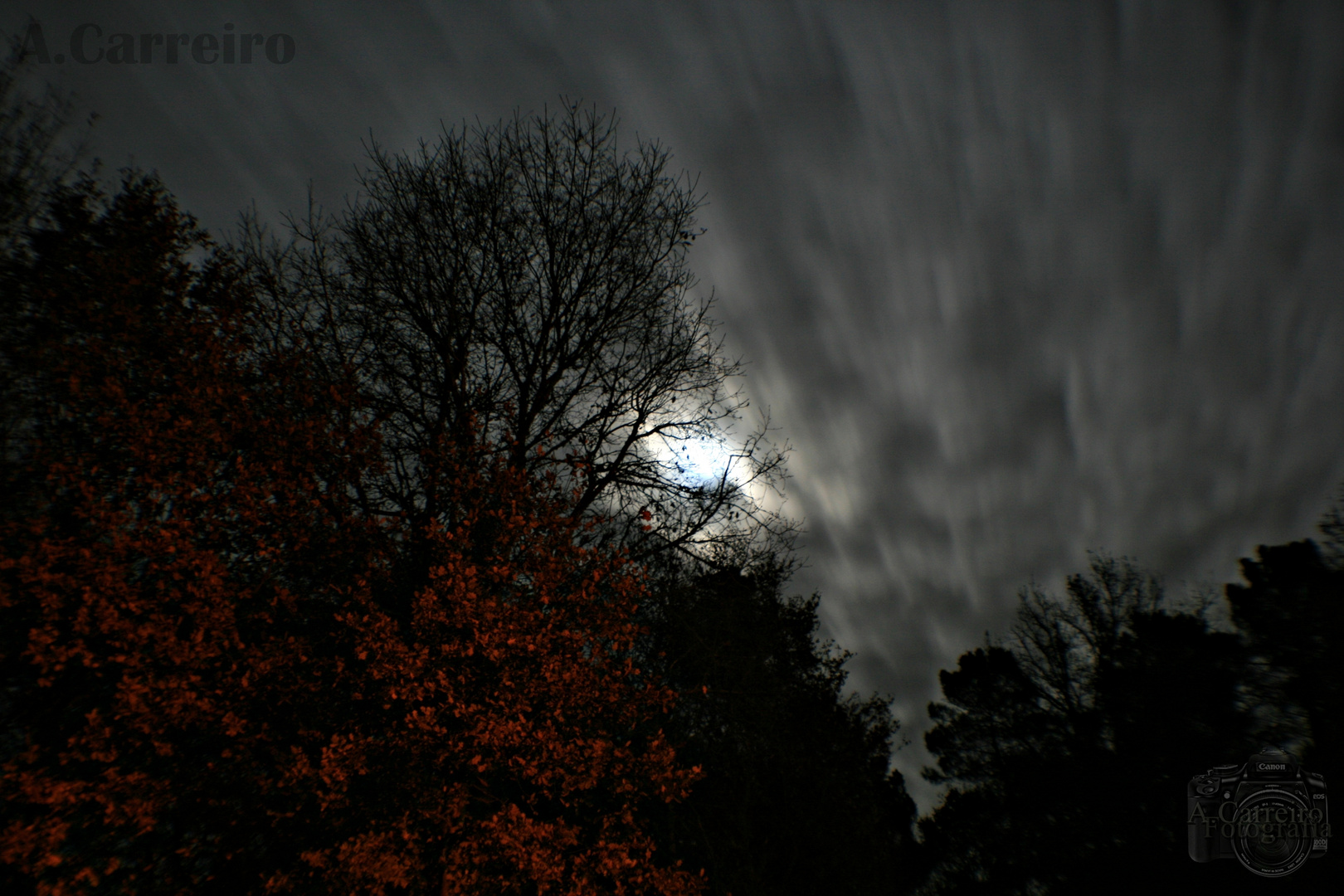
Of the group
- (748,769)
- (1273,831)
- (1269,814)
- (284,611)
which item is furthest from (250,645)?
(1273,831)

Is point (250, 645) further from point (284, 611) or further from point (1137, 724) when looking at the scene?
point (1137, 724)

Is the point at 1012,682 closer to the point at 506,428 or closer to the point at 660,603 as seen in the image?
the point at 660,603

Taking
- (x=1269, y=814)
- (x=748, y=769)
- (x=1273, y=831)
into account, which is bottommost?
(x=748, y=769)

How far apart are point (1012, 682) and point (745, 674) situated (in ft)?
93.5

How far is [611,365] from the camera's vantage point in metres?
16.4

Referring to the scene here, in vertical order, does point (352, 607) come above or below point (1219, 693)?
below

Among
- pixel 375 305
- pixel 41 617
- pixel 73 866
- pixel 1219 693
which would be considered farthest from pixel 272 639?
pixel 1219 693

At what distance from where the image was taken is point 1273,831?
14.5m

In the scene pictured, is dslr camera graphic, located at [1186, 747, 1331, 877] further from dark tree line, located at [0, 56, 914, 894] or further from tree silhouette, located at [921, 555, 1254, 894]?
dark tree line, located at [0, 56, 914, 894]

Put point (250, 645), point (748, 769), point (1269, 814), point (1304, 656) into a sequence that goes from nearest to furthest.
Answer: point (250, 645)
point (1269, 814)
point (748, 769)
point (1304, 656)

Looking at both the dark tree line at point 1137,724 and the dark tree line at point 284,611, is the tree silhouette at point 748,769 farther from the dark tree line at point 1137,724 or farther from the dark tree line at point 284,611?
the dark tree line at point 1137,724

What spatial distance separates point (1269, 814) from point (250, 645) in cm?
2361

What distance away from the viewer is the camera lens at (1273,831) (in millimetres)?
13992

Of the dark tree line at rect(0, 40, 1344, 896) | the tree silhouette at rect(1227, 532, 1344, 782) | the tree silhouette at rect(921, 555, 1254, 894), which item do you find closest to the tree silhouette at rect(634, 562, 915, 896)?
the dark tree line at rect(0, 40, 1344, 896)
